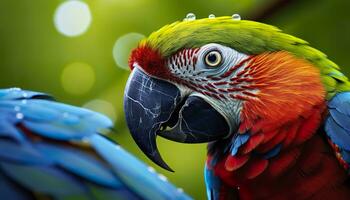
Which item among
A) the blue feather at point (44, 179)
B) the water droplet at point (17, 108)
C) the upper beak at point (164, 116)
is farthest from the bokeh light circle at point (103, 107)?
the blue feather at point (44, 179)

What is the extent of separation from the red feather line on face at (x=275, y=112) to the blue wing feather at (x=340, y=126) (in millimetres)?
35

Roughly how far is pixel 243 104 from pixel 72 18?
4.49 feet

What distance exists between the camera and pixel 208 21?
214cm

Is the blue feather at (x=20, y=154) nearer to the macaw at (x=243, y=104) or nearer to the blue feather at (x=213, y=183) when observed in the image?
the macaw at (x=243, y=104)

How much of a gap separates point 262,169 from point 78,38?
157 cm

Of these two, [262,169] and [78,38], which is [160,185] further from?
[78,38]

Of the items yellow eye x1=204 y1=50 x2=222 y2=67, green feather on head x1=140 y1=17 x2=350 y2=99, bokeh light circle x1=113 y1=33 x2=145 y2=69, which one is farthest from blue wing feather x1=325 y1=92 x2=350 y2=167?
bokeh light circle x1=113 y1=33 x2=145 y2=69

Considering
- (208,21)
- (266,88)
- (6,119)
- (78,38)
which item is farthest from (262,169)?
(78,38)

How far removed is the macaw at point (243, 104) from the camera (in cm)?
198

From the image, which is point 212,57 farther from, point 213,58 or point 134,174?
point 134,174

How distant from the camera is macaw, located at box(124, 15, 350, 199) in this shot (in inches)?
77.8

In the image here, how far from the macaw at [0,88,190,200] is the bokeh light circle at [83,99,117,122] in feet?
5.17

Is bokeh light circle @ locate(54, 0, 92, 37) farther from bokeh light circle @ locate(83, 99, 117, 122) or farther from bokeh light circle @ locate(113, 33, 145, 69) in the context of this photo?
bokeh light circle @ locate(83, 99, 117, 122)

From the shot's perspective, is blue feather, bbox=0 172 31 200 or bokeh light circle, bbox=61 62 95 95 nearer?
blue feather, bbox=0 172 31 200
